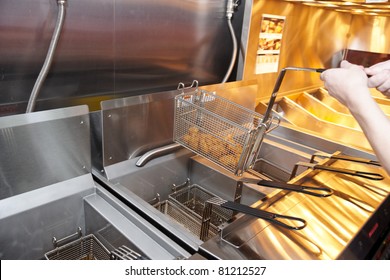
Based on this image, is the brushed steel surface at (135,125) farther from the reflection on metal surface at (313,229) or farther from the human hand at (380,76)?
the human hand at (380,76)

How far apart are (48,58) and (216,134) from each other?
647 mm

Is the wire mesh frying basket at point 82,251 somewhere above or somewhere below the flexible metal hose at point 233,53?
below

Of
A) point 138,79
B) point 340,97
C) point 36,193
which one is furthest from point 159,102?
point 340,97

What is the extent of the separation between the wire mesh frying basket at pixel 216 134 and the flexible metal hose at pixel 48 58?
468 millimetres

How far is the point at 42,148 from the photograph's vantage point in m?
0.92

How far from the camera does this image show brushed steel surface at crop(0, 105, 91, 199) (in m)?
0.85

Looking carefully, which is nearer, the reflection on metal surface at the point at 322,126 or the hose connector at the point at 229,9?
the reflection on metal surface at the point at 322,126

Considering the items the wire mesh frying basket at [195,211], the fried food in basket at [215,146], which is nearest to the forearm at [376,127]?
the fried food in basket at [215,146]

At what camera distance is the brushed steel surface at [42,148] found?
85cm

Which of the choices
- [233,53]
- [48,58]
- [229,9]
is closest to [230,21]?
[229,9]

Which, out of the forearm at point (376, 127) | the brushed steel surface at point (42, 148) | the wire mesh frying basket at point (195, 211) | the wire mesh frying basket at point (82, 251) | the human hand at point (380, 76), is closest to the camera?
the forearm at point (376, 127)

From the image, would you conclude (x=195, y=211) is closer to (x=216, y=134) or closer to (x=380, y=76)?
(x=216, y=134)

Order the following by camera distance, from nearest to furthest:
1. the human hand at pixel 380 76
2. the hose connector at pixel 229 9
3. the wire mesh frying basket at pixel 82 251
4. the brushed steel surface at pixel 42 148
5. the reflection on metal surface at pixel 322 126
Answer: the human hand at pixel 380 76, the brushed steel surface at pixel 42 148, the wire mesh frying basket at pixel 82 251, the reflection on metal surface at pixel 322 126, the hose connector at pixel 229 9

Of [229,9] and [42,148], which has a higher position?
[229,9]
